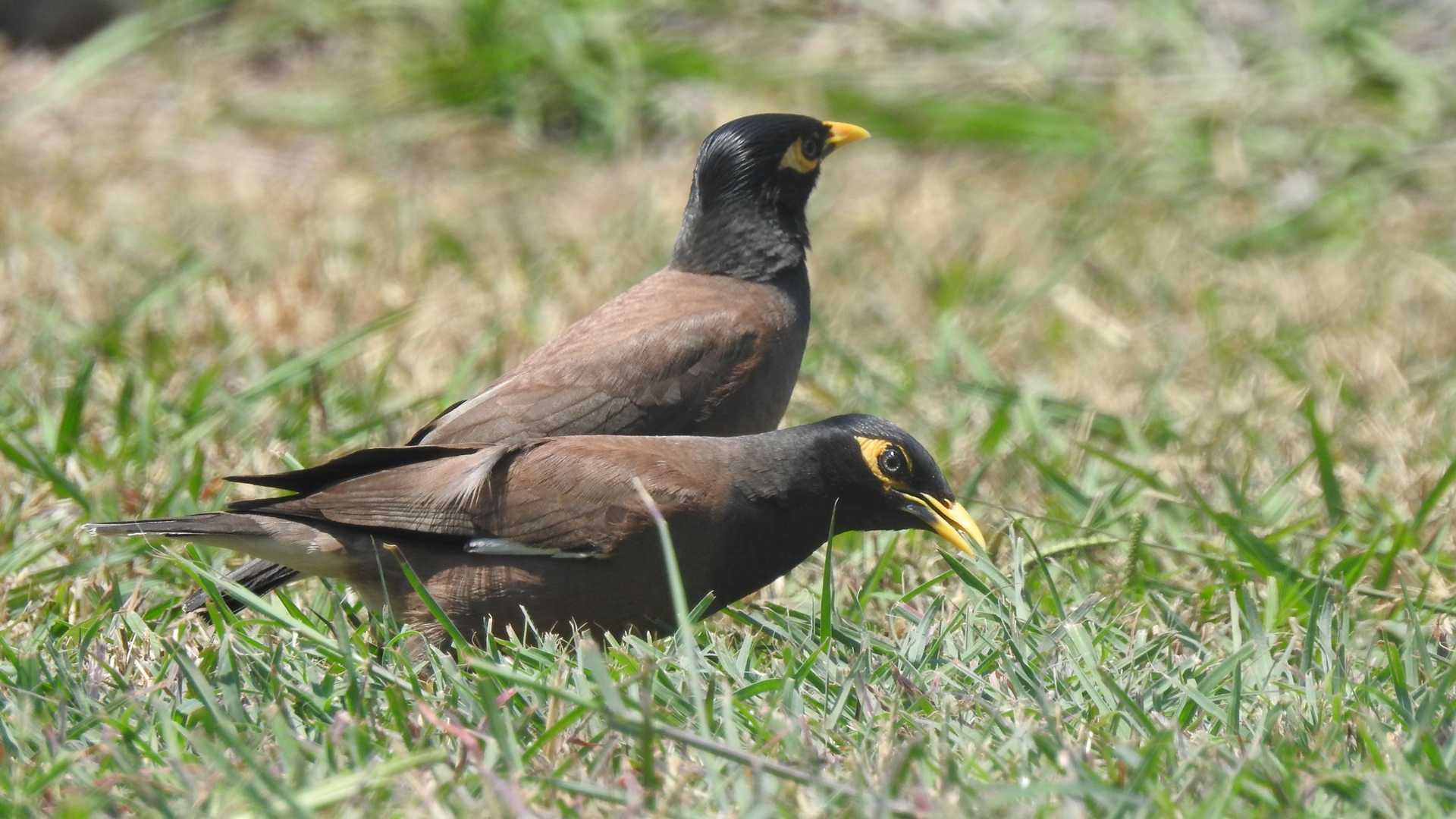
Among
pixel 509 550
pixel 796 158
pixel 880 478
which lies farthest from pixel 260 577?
pixel 796 158

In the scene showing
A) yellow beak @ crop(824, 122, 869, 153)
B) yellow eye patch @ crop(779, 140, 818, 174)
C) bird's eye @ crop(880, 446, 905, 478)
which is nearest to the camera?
bird's eye @ crop(880, 446, 905, 478)

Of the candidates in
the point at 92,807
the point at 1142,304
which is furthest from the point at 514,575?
the point at 1142,304

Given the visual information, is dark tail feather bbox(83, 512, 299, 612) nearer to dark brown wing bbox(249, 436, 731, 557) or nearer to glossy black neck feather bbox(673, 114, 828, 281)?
dark brown wing bbox(249, 436, 731, 557)

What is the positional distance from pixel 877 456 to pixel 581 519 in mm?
588

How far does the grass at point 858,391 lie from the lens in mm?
2428

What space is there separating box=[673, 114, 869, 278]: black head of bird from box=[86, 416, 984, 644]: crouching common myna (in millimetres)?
1060

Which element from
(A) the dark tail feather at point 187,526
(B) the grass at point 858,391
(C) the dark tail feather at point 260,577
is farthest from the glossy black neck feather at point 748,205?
(A) the dark tail feather at point 187,526

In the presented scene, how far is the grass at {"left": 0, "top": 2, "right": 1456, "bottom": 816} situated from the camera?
2428 mm

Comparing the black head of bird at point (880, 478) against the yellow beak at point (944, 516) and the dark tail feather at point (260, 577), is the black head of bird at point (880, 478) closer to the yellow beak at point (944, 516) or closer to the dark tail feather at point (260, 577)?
the yellow beak at point (944, 516)

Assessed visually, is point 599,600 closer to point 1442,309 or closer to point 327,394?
point 327,394

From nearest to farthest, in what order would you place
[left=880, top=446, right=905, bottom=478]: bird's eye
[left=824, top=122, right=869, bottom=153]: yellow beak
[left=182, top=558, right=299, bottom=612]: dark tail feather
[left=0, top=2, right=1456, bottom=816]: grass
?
[left=0, top=2, right=1456, bottom=816]: grass, [left=880, top=446, right=905, bottom=478]: bird's eye, [left=182, top=558, right=299, bottom=612]: dark tail feather, [left=824, top=122, right=869, bottom=153]: yellow beak

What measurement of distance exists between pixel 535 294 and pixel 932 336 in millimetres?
1378

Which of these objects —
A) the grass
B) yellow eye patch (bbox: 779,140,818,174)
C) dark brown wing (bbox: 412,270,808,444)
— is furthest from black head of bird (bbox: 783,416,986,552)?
yellow eye patch (bbox: 779,140,818,174)

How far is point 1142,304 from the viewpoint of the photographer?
6242 millimetres
